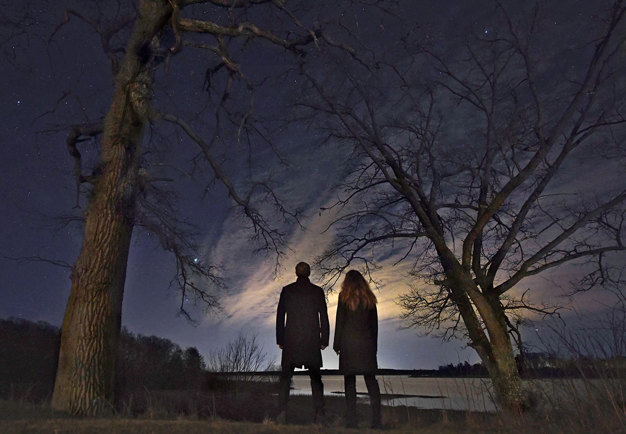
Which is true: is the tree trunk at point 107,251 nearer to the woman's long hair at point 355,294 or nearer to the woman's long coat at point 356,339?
the woman's long coat at point 356,339

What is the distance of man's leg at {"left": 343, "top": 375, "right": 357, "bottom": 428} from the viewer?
7445 millimetres

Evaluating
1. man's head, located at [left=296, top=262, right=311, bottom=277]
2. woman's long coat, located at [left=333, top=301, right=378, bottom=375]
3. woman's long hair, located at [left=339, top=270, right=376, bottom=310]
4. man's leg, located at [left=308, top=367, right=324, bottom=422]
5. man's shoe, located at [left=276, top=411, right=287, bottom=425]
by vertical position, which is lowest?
man's shoe, located at [left=276, top=411, right=287, bottom=425]

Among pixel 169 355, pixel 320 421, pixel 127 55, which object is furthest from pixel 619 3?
pixel 169 355

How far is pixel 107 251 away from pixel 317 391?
403 centimetres

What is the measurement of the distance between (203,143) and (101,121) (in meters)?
2.04

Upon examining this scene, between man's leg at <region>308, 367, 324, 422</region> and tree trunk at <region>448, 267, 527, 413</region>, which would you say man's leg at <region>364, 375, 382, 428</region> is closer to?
man's leg at <region>308, 367, 324, 422</region>

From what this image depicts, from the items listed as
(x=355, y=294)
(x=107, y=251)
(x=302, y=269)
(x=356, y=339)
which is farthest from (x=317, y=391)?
(x=107, y=251)

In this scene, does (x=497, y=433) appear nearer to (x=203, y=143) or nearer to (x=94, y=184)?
(x=94, y=184)

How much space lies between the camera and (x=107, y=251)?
9.01 meters

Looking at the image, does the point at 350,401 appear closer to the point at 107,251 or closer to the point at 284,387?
the point at 284,387

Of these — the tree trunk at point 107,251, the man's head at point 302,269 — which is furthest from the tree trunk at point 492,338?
the tree trunk at point 107,251

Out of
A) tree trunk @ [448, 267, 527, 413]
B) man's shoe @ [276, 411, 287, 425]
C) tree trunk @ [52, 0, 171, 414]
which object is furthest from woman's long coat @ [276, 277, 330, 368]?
tree trunk @ [448, 267, 527, 413]

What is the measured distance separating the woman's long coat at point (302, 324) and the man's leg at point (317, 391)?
14cm

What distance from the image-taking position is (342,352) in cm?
801
